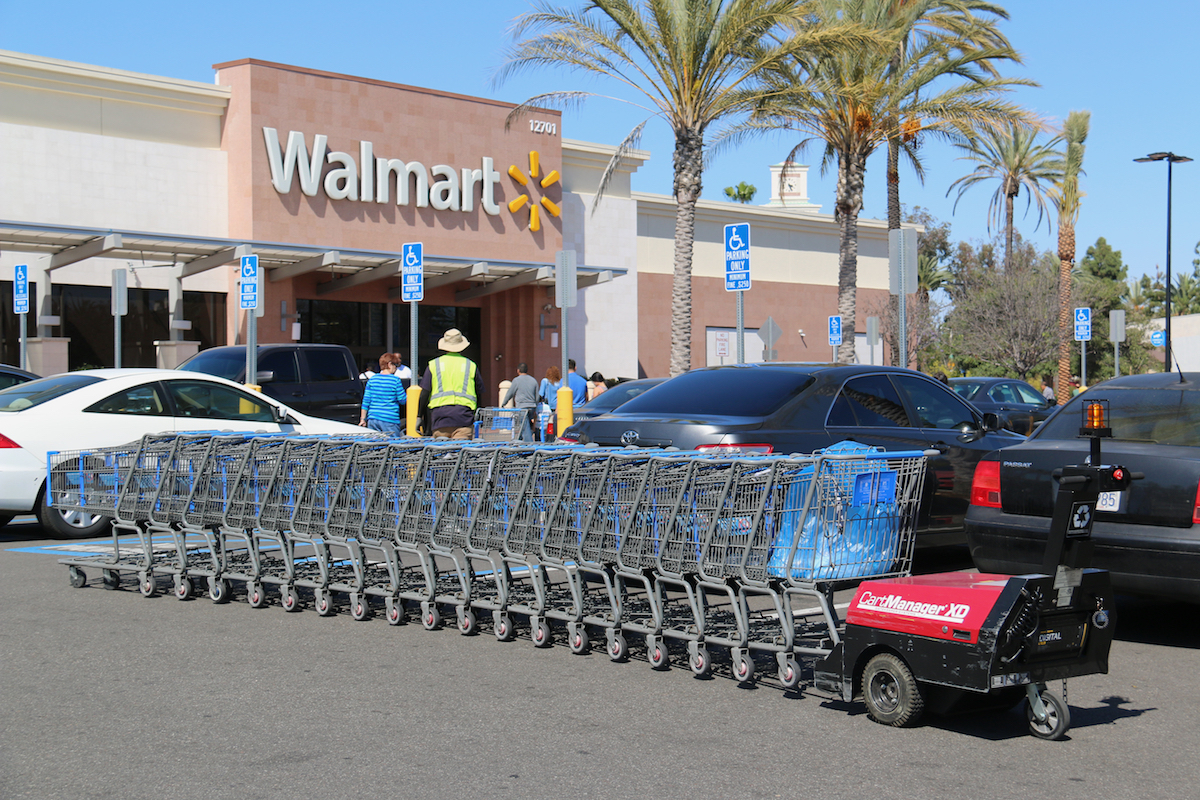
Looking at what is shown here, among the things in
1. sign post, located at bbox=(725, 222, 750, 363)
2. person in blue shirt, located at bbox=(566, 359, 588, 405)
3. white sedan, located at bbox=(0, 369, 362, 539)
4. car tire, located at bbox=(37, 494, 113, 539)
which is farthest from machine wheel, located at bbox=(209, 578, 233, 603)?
person in blue shirt, located at bbox=(566, 359, 588, 405)

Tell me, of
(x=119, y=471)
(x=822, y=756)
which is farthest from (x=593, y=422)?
(x=822, y=756)

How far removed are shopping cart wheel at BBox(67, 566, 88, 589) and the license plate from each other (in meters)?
7.04

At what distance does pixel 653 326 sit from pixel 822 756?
3343 centimetres

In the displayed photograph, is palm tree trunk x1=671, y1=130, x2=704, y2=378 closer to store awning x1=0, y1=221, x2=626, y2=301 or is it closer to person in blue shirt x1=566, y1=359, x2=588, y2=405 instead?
person in blue shirt x1=566, y1=359, x2=588, y2=405

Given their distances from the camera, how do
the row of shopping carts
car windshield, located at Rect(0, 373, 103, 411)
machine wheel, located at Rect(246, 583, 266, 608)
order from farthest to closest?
car windshield, located at Rect(0, 373, 103, 411), machine wheel, located at Rect(246, 583, 266, 608), the row of shopping carts

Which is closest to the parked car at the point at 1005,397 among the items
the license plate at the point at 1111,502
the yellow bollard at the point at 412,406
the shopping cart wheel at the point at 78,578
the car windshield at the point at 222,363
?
the yellow bollard at the point at 412,406

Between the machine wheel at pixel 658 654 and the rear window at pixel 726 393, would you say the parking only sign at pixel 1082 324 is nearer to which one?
the rear window at pixel 726 393

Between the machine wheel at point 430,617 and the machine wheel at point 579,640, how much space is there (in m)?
1.06

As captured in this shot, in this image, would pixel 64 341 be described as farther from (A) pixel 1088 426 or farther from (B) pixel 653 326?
(A) pixel 1088 426

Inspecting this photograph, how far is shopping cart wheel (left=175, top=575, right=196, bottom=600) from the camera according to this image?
8.55m

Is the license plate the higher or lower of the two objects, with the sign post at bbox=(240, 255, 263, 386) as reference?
lower

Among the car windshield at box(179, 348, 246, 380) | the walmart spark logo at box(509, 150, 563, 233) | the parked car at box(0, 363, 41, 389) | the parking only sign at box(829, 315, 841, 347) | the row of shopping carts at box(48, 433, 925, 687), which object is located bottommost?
the row of shopping carts at box(48, 433, 925, 687)

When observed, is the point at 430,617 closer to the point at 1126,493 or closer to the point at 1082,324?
the point at 1126,493

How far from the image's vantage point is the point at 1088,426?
5.71m
